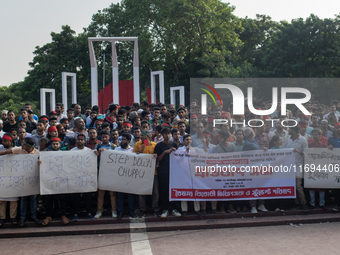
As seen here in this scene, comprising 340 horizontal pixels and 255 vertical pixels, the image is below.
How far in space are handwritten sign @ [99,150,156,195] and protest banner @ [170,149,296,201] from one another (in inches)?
19.5

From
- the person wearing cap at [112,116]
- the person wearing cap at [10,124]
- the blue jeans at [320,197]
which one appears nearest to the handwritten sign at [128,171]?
the person wearing cap at [112,116]

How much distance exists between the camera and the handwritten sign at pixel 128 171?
27.4 ft

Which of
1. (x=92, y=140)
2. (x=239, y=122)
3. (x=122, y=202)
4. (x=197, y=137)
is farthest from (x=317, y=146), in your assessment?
(x=92, y=140)

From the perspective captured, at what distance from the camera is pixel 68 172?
27.0ft

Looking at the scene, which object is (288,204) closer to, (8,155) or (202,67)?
(8,155)

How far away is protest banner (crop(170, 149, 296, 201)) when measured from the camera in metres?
8.49

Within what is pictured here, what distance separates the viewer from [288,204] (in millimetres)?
8883

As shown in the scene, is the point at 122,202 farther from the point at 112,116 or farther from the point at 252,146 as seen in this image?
the point at 112,116

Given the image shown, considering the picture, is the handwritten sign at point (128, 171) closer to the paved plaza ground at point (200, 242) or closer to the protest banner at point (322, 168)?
the paved plaza ground at point (200, 242)

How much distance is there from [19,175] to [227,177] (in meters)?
4.27

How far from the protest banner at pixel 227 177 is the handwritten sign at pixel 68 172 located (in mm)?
1690

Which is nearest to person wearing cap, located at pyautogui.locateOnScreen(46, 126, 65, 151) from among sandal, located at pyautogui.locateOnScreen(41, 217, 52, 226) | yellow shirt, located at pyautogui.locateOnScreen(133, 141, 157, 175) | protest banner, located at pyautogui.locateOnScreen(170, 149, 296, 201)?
sandal, located at pyautogui.locateOnScreen(41, 217, 52, 226)

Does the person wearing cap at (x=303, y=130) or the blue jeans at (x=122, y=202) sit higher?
the person wearing cap at (x=303, y=130)

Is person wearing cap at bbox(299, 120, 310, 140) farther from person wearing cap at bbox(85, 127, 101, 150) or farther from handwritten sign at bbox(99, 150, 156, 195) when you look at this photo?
person wearing cap at bbox(85, 127, 101, 150)
